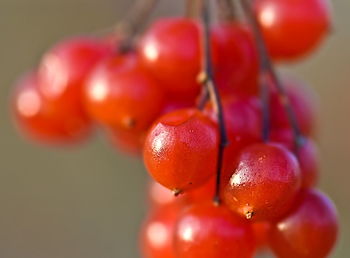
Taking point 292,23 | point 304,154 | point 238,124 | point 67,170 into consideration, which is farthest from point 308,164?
point 67,170

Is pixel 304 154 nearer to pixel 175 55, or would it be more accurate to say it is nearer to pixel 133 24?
pixel 175 55

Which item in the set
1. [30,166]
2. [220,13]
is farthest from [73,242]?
[220,13]

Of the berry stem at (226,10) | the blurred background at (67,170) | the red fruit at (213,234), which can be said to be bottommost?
the blurred background at (67,170)

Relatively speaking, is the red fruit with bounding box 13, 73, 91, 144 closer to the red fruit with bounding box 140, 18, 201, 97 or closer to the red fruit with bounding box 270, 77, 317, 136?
the red fruit with bounding box 140, 18, 201, 97

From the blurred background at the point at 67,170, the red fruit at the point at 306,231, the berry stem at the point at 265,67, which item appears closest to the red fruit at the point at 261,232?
the red fruit at the point at 306,231

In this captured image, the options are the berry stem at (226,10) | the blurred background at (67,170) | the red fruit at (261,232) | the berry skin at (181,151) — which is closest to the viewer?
the berry skin at (181,151)

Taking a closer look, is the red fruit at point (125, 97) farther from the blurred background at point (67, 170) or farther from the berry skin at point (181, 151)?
the blurred background at point (67, 170)

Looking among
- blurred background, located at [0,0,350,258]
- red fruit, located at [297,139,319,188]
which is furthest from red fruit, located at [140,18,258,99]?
blurred background, located at [0,0,350,258]

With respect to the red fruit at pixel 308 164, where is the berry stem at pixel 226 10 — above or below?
above
